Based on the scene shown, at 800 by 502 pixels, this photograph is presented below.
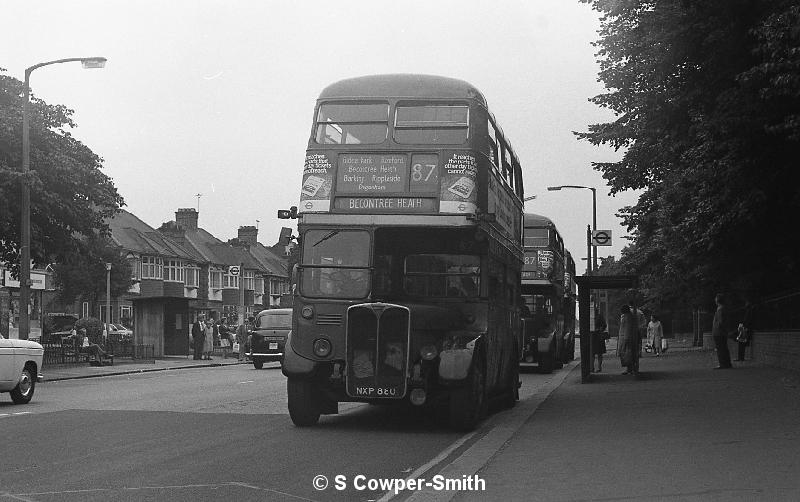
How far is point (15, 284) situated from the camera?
68.9 m

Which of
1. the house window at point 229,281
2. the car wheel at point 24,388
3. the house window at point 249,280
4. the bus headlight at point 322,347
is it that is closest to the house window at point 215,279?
the house window at point 229,281

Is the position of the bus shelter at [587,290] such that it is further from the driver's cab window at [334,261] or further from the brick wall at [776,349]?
the driver's cab window at [334,261]

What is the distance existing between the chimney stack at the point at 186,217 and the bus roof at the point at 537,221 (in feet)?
245

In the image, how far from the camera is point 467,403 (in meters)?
14.1

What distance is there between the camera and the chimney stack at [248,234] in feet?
386

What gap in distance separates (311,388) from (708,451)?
18.1ft

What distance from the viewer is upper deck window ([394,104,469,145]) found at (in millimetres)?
14664

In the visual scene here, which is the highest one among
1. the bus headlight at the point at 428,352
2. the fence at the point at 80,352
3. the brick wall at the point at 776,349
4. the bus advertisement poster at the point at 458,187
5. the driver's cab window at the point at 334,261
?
the bus advertisement poster at the point at 458,187

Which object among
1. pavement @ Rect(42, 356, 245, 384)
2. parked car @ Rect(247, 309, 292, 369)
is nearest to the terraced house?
pavement @ Rect(42, 356, 245, 384)

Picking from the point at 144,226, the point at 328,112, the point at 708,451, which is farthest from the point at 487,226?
the point at 144,226

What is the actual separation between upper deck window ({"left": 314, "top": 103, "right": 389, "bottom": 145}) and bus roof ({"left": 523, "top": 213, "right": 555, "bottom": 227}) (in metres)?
17.9

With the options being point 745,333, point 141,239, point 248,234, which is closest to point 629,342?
point 745,333

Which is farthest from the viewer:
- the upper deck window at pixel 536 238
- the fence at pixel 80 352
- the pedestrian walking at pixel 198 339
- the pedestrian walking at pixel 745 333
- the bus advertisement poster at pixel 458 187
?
the pedestrian walking at pixel 198 339

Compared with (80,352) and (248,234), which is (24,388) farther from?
(248,234)
